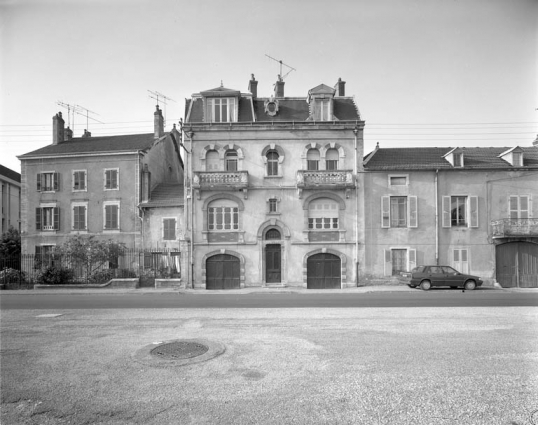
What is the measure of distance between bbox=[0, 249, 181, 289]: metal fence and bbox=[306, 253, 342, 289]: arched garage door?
860 centimetres

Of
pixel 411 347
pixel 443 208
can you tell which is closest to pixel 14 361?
pixel 411 347

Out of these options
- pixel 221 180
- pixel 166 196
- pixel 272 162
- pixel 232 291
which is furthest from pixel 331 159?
pixel 166 196

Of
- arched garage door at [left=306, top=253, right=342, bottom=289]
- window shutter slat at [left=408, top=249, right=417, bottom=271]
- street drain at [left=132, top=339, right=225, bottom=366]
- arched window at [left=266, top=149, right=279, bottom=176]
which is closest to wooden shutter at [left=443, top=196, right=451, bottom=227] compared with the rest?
window shutter slat at [left=408, top=249, right=417, bottom=271]

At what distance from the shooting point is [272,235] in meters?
24.5

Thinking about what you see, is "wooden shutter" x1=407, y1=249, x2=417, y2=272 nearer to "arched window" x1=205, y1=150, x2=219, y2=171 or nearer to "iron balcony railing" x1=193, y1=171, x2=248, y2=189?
"iron balcony railing" x1=193, y1=171, x2=248, y2=189

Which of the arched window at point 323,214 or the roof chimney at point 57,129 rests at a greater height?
the roof chimney at point 57,129

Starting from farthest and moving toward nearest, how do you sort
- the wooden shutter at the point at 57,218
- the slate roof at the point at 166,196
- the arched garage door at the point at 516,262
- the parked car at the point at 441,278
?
the wooden shutter at the point at 57,218, the slate roof at the point at 166,196, the arched garage door at the point at 516,262, the parked car at the point at 441,278

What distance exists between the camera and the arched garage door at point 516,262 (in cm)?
2411

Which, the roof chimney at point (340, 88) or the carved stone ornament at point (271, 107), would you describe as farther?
the roof chimney at point (340, 88)

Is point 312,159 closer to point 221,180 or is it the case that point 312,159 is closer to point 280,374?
point 221,180

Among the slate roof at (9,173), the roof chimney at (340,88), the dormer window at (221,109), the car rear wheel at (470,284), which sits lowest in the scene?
the car rear wheel at (470,284)

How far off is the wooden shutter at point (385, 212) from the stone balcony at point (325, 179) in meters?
2.34

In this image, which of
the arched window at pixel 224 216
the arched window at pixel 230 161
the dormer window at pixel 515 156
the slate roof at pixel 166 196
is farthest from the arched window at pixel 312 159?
the dormer window at pixel 515 156

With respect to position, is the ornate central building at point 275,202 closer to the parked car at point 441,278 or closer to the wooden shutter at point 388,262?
the wooden shutter at point 388,262
